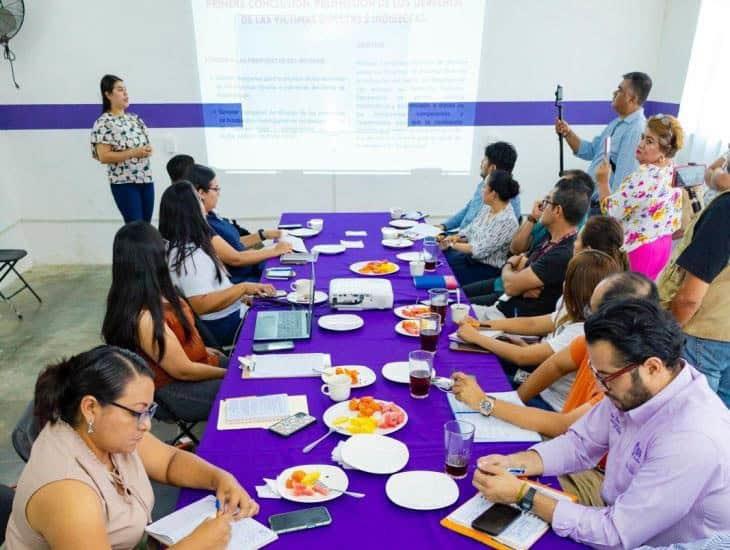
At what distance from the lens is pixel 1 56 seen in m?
5.08

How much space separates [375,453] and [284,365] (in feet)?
2.10

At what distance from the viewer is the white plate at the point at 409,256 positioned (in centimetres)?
341

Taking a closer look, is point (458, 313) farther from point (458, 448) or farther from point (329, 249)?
point (329, 249)

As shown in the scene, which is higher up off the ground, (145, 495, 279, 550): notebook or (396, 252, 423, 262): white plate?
(396, 252, 423, 262): white plate

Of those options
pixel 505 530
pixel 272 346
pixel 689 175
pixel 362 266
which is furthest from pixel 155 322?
pixel 689 175

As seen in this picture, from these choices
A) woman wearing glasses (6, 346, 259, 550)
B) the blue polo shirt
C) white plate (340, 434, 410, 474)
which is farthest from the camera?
the blue polo shirt

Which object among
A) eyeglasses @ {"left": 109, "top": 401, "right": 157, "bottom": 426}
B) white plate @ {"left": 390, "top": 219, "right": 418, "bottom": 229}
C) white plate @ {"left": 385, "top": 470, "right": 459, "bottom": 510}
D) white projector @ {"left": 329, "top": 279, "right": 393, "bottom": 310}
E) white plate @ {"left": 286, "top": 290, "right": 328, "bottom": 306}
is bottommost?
white plate @ {"left": 385, "top": 470, "right": 459, "bottom": 510}

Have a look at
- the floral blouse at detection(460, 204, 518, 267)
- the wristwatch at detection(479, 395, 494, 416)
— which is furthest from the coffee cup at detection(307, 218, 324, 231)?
the wristwatch at detection(479, 395, 494, 416)

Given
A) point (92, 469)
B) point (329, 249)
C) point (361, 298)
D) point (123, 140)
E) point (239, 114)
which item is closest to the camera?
point (92, 469)

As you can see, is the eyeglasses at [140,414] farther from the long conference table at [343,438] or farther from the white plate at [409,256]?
the white plate at [409,256]

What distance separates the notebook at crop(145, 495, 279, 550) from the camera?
4.38ft

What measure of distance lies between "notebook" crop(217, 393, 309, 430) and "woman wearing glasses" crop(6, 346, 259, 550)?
29 cm

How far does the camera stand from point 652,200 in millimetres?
3240

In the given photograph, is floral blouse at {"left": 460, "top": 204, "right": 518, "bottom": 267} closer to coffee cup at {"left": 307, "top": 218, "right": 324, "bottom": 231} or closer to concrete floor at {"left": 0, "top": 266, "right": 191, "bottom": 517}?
coffee cup at {"left": 307, "top": 218, "right": 324, "bottom": 231}
